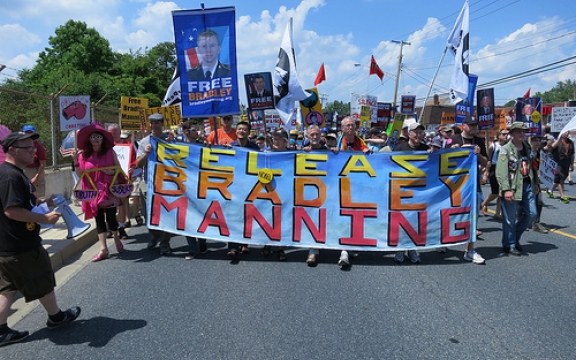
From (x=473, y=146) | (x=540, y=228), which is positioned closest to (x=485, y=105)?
(x=540, y=228)

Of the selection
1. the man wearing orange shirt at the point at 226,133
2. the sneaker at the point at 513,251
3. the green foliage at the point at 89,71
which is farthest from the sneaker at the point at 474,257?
the green foliage at the point at 89,71

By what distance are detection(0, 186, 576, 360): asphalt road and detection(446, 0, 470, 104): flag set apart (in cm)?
327

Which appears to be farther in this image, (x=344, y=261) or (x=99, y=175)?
(x=99, y=175)

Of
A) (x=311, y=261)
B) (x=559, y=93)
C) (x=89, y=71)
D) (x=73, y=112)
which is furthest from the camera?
(x=559, y=93)

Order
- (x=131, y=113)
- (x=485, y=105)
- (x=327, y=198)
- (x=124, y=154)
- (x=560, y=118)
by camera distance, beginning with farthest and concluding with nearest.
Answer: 1. (x=560, y=118)
2. (x=131, y=113)
3. (x=485, y=105)
4. (x=124, y=154)
5. (x=327, y=198)

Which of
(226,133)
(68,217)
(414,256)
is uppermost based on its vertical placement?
(226,133)

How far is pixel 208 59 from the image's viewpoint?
5.87 meters

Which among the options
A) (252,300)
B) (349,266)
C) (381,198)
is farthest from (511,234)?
(252,300)

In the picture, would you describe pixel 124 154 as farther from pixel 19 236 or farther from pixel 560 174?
pixel 560 174

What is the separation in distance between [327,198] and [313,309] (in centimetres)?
196

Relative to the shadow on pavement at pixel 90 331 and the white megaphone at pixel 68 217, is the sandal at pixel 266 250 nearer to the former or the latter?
the shadow on pavement at pixel 90 331

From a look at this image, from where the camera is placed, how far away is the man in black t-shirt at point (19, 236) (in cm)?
323

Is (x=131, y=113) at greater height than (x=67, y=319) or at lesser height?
greater

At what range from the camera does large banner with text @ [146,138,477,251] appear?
18.6ft
